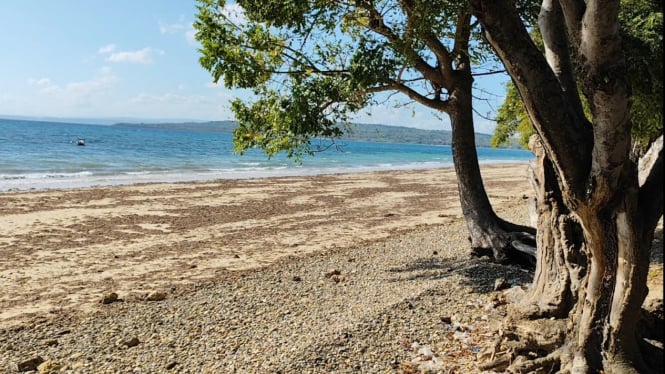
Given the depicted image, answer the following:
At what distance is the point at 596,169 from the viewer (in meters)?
3.69

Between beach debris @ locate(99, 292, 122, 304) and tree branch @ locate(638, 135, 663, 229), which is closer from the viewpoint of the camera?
tree branch @ locate(638, 135, 663, 229)

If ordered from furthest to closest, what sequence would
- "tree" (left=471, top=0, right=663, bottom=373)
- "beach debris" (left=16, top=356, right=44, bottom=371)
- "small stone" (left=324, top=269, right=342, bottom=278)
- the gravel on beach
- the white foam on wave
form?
1. the white foam on wave
2. "small stone" (left=324, top=269, right=342, bottom=278)
3. "beach debris" (left=16, top=356, right=44, bottom=371)
4. the gravel on beach
5. "tree" (left=471, top=0, right=663, bottom=373)

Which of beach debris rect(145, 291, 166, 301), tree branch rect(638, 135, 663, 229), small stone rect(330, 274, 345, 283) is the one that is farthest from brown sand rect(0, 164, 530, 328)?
tree branch rect(638, 135, 663, 229)

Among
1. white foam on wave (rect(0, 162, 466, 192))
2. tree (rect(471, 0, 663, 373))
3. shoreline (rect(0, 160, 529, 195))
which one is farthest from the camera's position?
white foam on wave (rect(0, 162, 466, 192))

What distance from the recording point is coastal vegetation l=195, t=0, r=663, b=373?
11.8 feet

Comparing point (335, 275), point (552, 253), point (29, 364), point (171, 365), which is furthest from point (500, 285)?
point (29, 364)

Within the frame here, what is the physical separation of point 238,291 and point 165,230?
7.55m

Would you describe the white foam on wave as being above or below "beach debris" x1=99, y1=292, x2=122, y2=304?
below

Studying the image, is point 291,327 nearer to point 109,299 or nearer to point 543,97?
point 109,299

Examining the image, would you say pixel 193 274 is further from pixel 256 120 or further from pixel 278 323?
pixel 278 323

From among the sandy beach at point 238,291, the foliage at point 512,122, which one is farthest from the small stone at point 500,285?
the foliage at point 512,122

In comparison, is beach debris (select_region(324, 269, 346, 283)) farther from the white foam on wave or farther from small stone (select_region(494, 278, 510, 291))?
the white foam on wave

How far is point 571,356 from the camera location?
174 inches

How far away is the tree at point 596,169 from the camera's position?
132 inches
